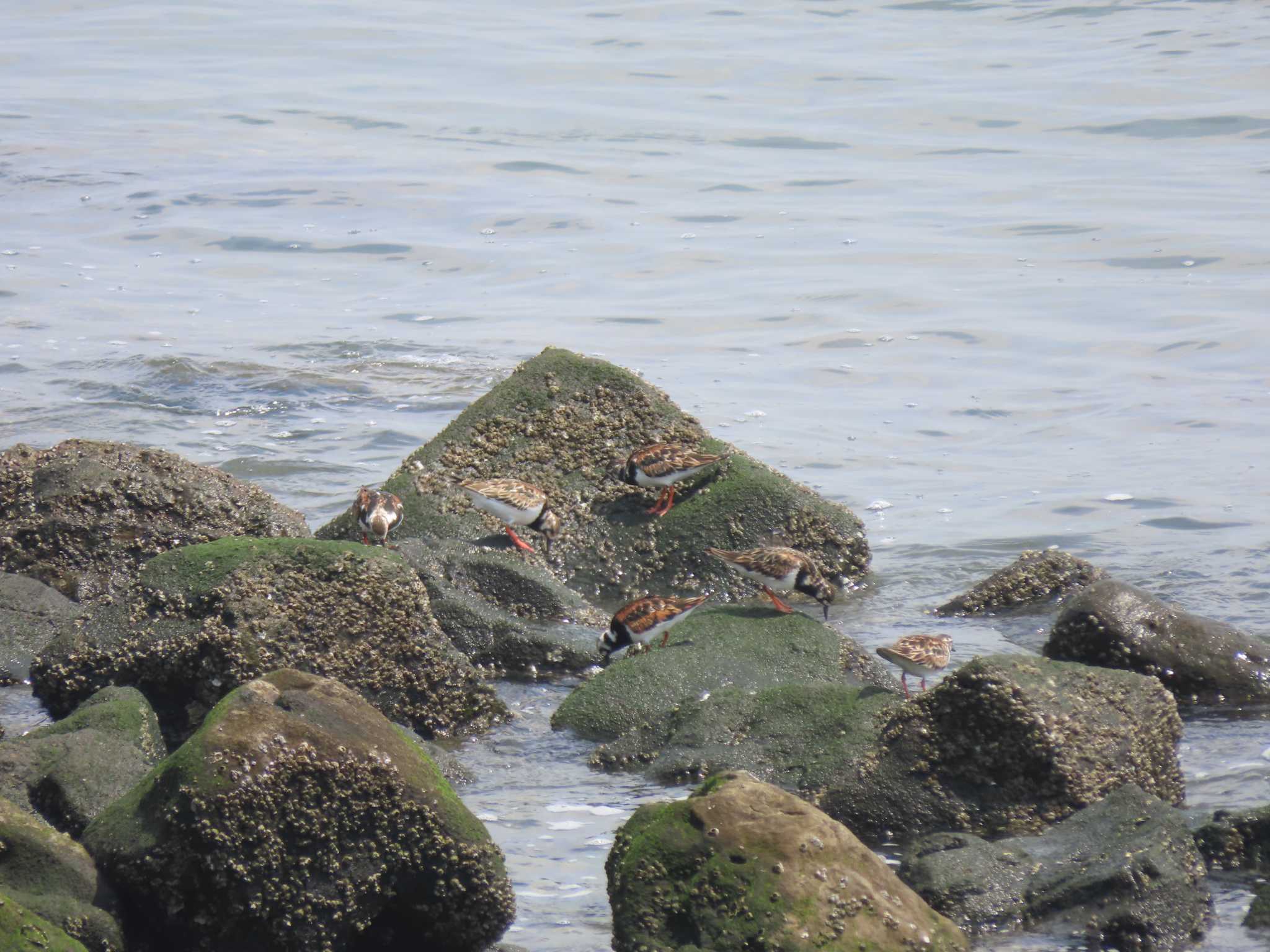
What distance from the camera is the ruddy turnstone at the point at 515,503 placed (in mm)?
9133

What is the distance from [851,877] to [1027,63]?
30114 millimetres

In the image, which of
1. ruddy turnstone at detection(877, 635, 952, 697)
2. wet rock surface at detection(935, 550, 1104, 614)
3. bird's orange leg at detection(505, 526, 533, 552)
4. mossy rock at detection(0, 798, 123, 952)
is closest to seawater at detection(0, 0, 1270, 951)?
wet rock surface at detection(935, 550, 1104, 614)

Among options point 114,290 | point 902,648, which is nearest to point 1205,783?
point 902,648

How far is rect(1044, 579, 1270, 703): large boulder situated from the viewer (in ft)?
26.5

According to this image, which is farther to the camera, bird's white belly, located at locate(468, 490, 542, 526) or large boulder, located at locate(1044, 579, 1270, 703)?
bird's white belly, located at locate(468, 490, 542, 526)

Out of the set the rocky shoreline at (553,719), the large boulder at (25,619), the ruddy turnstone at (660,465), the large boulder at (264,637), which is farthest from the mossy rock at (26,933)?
the ruddy turnstone at (660,465)

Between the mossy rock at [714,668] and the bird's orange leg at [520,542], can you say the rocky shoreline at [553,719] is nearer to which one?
the mossy rock at [714,668]

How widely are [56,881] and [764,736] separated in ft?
10.4

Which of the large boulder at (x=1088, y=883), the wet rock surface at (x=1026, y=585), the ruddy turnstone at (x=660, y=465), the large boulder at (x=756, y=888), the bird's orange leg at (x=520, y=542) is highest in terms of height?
the ruddy turnstone at (x=660, y=465)

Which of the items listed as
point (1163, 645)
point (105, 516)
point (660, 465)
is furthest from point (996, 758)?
point (105, 516)

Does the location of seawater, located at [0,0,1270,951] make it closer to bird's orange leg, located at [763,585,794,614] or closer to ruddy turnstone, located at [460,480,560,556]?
bird's orange leg, located at [763,585,794,614]

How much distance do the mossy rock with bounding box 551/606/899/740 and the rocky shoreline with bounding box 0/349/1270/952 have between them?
0.06 ft

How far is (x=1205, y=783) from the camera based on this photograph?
693 centimetres

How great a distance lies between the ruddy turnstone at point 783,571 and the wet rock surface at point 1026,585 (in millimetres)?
1412
